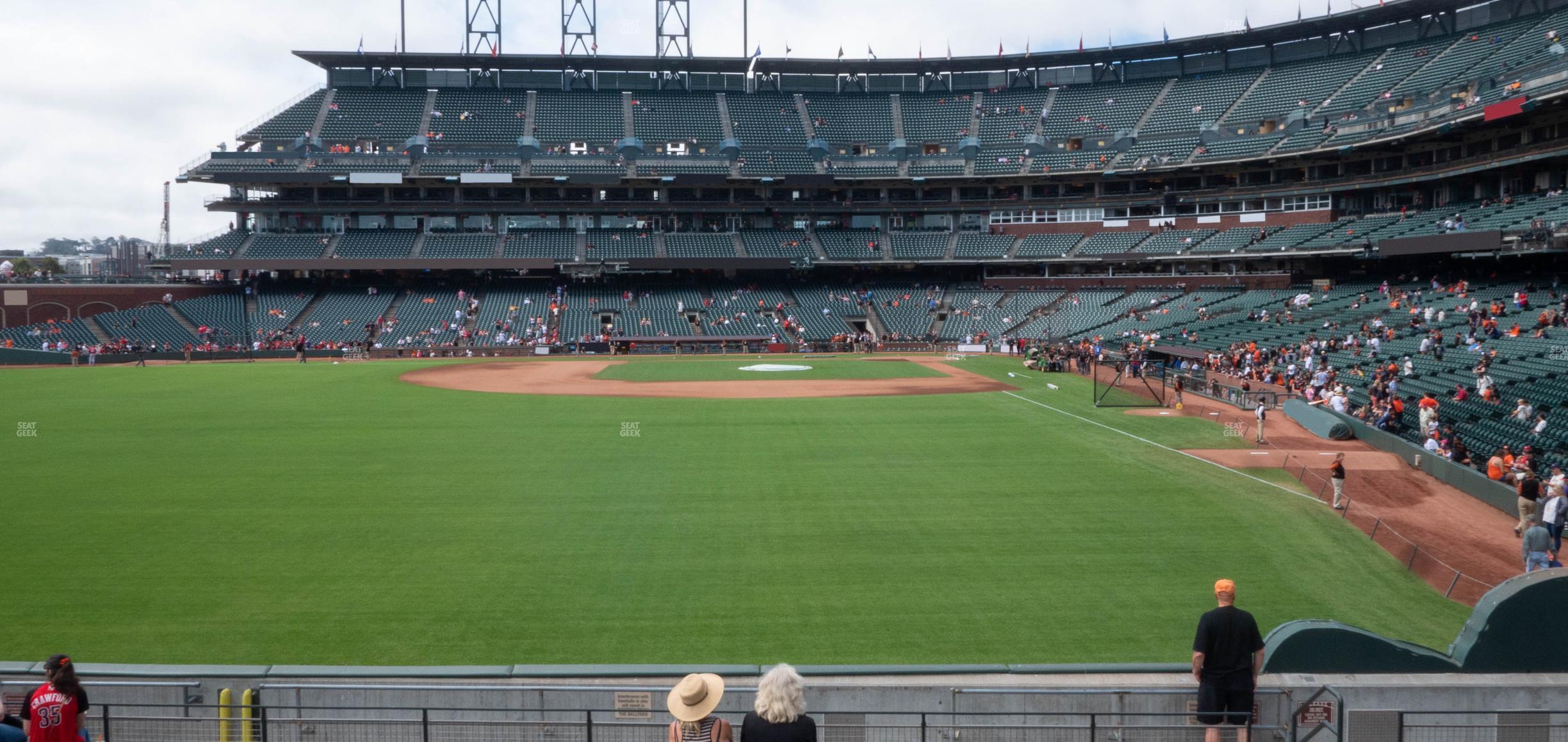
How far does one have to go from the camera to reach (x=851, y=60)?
9025 centimetres

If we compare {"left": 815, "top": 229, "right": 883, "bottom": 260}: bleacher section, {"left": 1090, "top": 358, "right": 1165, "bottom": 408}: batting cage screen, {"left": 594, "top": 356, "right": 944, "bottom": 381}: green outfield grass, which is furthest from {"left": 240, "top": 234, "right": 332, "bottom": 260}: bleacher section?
{"left": 1090, "top": 358, "right": 1165, "bottom": 408}: batting cage screen

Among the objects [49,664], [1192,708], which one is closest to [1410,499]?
[1192,708]

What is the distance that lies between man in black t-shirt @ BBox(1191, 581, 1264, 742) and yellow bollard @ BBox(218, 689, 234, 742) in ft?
26.4

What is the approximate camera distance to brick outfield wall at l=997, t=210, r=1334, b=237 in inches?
2628

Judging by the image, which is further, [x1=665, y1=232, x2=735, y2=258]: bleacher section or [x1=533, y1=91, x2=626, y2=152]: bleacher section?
[x1=533, y1=91, x2=626, y2=152]: bleacher section

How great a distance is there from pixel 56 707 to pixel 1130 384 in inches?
1667

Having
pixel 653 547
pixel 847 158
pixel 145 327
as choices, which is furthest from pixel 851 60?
pixel 653 547

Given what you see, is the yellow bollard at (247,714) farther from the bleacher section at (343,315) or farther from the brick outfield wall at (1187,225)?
the brick outfield wall at (1187,225)

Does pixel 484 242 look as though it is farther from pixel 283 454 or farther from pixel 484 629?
pixel 484 629

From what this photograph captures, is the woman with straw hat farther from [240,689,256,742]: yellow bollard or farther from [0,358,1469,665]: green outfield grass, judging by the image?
[0,358,1469,665]: green outfield grass

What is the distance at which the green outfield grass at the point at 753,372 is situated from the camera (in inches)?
1949

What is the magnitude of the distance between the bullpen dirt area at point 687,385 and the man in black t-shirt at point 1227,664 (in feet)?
105

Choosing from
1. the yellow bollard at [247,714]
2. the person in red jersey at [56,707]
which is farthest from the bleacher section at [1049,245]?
the person in red jersey at [56,707]

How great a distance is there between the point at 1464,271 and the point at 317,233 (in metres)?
81.1
